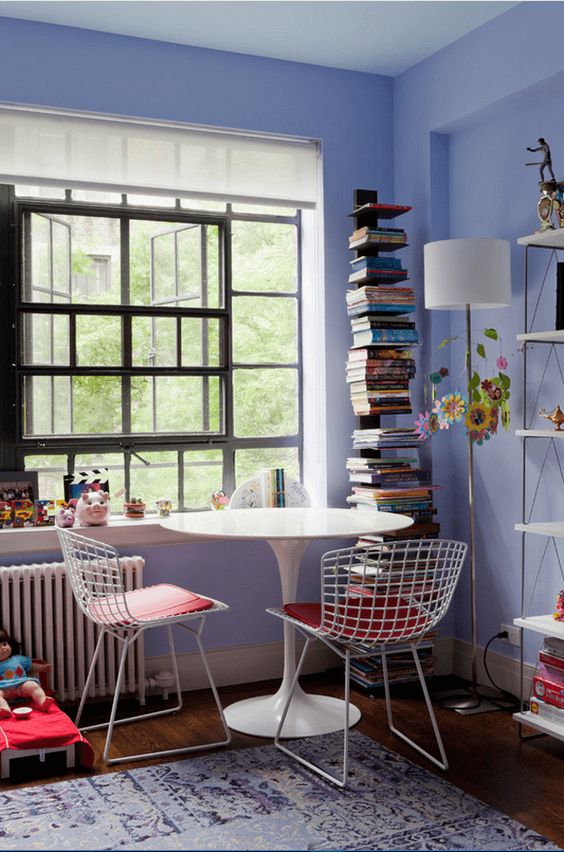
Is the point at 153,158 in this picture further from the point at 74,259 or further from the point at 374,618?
the point at 374,618

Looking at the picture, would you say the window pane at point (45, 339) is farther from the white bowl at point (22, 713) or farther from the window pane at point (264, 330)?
the white bowl at point (22, 713)

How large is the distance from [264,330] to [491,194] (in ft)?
4.04

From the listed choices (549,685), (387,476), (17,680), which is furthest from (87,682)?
(549,685)

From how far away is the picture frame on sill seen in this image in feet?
12.7

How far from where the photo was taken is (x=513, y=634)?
3.94 meters

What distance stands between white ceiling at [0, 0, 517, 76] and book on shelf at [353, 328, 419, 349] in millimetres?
1277

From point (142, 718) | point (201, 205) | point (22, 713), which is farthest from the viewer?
point (201, 205)

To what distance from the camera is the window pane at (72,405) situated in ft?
13.3

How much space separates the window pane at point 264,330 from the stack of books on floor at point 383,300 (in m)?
0.47

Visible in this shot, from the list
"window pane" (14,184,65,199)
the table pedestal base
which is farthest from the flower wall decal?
"window pane" (14,184,65,199)

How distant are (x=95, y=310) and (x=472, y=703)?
2349 millimetres

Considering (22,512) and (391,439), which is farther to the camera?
(391,439)

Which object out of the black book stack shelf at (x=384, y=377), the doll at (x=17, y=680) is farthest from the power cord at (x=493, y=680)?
the doll at (x=17, y=680)

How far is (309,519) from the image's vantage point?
3529 millimetres
